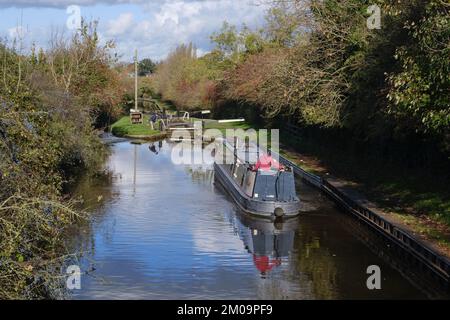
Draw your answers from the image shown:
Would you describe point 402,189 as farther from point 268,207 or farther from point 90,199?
point 90,199

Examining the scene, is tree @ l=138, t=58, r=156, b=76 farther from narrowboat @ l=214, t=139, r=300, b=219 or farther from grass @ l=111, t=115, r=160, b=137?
narrowboat @ l=214, t=139, r=300, b=219

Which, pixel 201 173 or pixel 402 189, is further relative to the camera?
pixel 201 173

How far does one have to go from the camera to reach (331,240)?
74.2 ft

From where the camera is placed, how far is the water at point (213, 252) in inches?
667

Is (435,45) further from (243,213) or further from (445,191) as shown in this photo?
(243,213)

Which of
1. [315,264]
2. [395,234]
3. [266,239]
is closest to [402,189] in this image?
[395,234]

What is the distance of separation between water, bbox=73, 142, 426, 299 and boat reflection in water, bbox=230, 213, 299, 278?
3 cm

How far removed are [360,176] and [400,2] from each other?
11.7 metres

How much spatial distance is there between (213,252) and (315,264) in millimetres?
3026

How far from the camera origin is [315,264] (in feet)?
64.3

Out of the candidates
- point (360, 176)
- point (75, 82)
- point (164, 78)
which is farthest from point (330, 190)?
point (164, 78)

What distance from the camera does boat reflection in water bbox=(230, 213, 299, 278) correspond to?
19875 millimetres

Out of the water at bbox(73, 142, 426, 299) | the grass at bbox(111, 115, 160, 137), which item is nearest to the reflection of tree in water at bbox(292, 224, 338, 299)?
the water at bbox(73, 142, 426, 299)

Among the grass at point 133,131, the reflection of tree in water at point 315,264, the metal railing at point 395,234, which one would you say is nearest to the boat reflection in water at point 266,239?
the reflection of tree in water at point 315,264
